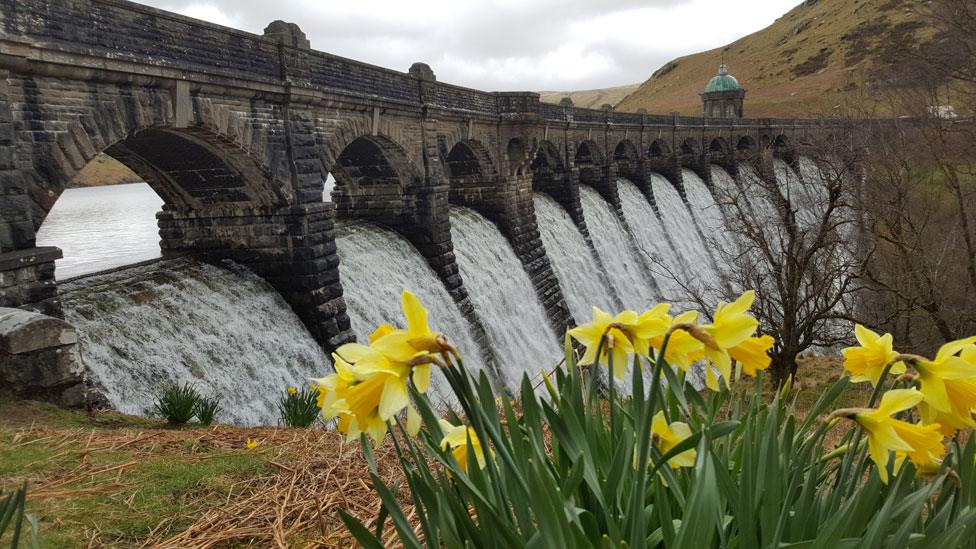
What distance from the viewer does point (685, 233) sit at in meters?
35.6

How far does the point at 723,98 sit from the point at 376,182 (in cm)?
5797

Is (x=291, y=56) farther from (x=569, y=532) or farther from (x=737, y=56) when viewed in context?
(x=737, y=56)

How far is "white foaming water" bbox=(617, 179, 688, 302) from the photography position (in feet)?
96.6

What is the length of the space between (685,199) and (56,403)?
3669 centimetres

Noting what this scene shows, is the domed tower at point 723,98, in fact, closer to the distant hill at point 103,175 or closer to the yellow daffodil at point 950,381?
the distant hill at point 103,175

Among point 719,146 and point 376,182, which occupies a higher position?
point 719,146

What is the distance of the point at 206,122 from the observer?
10.4 m

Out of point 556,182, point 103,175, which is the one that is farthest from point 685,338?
point 103,175

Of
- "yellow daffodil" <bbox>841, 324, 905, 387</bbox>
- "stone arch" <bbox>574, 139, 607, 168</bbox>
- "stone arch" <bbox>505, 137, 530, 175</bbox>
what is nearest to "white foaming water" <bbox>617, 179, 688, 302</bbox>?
"stone arch" <bbox>574, 139, 607, 168</bbox>

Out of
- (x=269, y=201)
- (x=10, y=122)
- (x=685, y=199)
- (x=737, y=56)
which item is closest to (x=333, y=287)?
(x=269, y=201)

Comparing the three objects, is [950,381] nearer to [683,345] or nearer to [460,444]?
[683,345]

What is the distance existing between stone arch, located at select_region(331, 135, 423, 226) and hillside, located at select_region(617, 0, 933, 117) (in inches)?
2934

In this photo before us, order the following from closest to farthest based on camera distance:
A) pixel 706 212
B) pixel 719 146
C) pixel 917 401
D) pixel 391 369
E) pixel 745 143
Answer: pixel 391 369
pixel 917 401
pixel 706 212
pixel 719 146
pixel 745 143

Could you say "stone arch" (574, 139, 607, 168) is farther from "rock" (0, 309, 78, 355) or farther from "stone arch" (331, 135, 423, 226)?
"rock" (0, 309, 78, 355)
